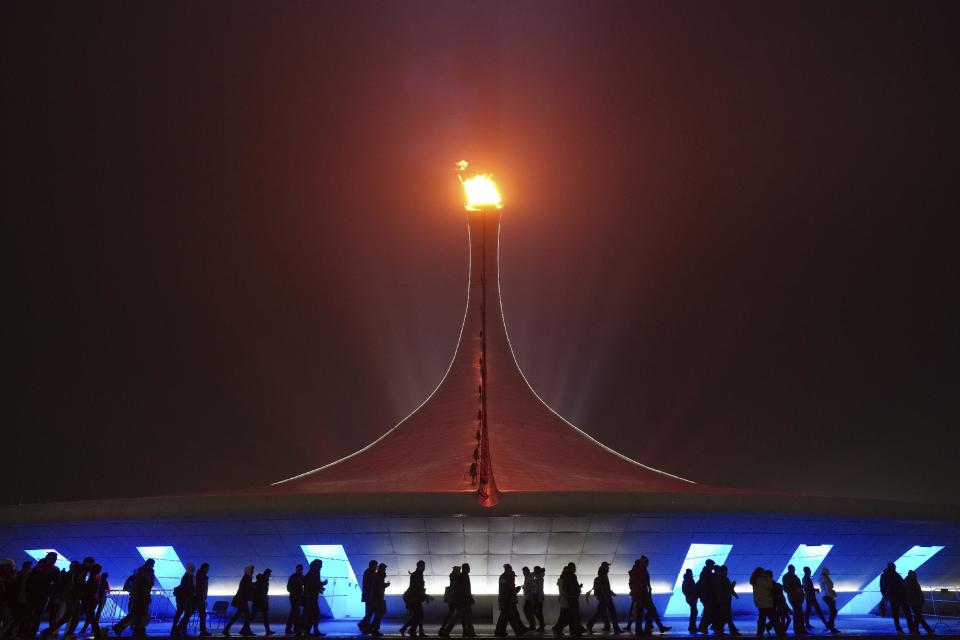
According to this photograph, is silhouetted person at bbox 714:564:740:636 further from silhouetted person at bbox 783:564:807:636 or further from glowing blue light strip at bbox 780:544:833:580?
glowing blue light strip at bbox 780:544:833:580

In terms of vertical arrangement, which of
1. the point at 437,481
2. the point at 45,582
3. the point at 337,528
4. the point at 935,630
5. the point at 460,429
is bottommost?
the point at 935,630

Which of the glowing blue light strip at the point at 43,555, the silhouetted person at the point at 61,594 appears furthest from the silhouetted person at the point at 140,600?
the glowing blue light strip at the point at 43,555

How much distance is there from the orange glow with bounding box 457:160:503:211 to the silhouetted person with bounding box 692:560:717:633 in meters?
10.0

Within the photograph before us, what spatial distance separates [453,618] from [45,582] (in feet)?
12.6

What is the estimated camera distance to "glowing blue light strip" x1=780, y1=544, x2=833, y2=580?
1055 cm

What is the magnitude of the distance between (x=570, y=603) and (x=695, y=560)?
2.97 metres

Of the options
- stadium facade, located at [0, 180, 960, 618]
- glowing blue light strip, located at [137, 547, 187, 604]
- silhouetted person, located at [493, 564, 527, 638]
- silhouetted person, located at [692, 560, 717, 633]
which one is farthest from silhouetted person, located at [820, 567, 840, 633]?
glowing blue light strip, located at [137, 547, 187, 604]

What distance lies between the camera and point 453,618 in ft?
27.0

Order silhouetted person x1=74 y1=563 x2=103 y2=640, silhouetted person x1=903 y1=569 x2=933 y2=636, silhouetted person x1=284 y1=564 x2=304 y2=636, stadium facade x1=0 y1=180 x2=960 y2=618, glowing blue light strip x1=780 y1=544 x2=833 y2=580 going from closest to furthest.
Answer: silhouetted person x1=74 y1=563 x2=103 y2=640 → silhouetted person x1=284 y1=564 x2=304 y2=636 → silhouetted person x1=903 y1=569 x2=933 y2=636 → stadium facade x1=0 y1=180 x2=960 y2=618 → glowing blue light strip x1=780 y1=544 x2=833 y2=580

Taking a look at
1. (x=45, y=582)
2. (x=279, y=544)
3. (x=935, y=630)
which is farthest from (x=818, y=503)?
(x=45, y=582)

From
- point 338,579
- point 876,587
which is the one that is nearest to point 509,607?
point 338,579

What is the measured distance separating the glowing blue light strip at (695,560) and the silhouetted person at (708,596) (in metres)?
1.53

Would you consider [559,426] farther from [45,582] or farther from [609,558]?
[45,582]

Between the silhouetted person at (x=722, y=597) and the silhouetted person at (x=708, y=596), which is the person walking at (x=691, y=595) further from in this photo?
the silhouetted person at (x=722, y=597)
